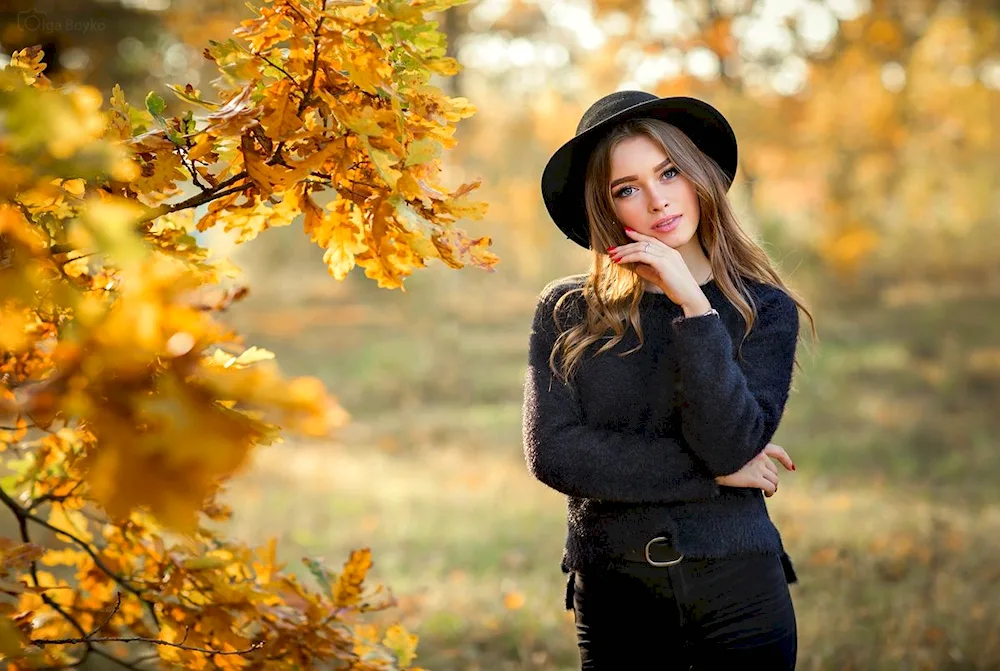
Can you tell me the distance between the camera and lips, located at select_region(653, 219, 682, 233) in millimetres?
2172

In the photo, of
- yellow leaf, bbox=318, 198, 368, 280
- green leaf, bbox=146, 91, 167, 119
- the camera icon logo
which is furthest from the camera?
the camera icon logo

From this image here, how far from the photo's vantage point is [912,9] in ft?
40.7

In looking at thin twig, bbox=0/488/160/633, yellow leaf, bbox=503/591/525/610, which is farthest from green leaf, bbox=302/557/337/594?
yellow leaf, bbox=503/591/525/610

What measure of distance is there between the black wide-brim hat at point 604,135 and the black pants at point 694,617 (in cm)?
85

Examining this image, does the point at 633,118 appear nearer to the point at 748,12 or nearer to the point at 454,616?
the point at 454,616

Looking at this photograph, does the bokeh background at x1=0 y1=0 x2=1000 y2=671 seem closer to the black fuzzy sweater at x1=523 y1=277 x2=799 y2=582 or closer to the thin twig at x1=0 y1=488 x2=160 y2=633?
the black fuzzy sweater at x1=523 y1=277 x2=799 y2=582

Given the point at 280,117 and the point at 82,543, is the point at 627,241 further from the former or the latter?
the point at 82,543

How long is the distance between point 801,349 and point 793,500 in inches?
195

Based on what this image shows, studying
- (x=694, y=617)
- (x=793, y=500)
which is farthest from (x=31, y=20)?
(x=793, y=500)

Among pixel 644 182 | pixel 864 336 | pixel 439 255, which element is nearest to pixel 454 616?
pixel 644 182

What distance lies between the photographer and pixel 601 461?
2051mm

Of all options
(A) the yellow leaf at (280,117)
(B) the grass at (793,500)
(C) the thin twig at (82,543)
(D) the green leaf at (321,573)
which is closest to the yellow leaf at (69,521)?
(C) the thin twig at (82,543)

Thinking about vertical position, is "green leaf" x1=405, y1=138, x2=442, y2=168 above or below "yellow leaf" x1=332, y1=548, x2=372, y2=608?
above

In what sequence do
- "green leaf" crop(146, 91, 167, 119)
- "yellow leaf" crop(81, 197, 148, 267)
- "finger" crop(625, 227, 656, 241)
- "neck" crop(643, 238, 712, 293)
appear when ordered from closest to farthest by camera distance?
1. "yellow leaf" crop(81, 197, 148, 267)
2. "green leaf" crop(146, 91, 167, 119)
3. "finger" crop(625, 227, 656, 241)
4. "neck" crop(643, 238, 712, 293)
